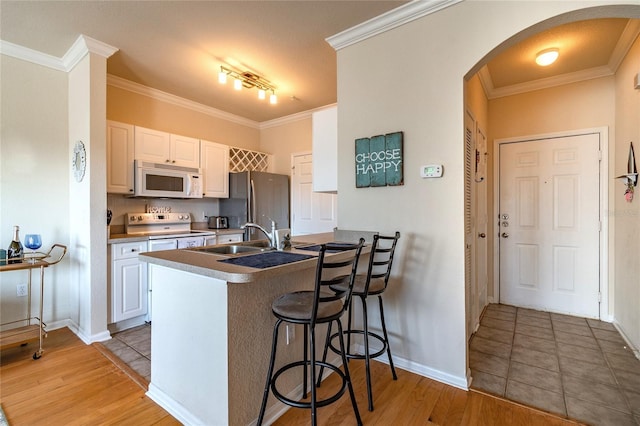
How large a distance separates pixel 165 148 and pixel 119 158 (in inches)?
21.7

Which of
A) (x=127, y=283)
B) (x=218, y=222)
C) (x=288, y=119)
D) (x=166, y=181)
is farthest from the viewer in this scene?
(x=288, y=119)

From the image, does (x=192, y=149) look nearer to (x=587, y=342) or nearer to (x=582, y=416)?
(x=582, y=416)

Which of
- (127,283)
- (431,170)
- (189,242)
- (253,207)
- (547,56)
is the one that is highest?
(547,56)

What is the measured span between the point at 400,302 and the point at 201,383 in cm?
148

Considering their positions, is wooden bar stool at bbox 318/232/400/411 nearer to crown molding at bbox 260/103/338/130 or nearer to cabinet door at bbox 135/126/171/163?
cabinet door at bbox 135/126/171/163

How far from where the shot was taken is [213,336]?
1501mm

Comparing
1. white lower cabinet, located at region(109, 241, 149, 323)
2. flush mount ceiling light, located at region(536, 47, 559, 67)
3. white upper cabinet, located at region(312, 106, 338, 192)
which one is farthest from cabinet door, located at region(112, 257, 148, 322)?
flush mount ceiling light, located at region(536, 47, 559, 67)

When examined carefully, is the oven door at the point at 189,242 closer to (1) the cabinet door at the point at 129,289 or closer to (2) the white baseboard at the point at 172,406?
(1) the cabinet door at the point at 129,289

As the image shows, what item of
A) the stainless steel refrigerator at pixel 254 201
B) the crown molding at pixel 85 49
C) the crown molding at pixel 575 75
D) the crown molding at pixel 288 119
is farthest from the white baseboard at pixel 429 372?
the crown molding at pixel 85 49

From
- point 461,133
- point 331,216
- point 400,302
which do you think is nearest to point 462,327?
point 400,302

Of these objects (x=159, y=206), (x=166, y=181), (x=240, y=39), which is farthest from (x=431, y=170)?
(x=159, y=206)

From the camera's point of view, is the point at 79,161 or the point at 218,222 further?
the point at 218,222

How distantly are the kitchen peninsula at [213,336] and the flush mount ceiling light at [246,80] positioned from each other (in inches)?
81.0

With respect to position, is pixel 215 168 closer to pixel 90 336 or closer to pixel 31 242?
pixel 31 242
